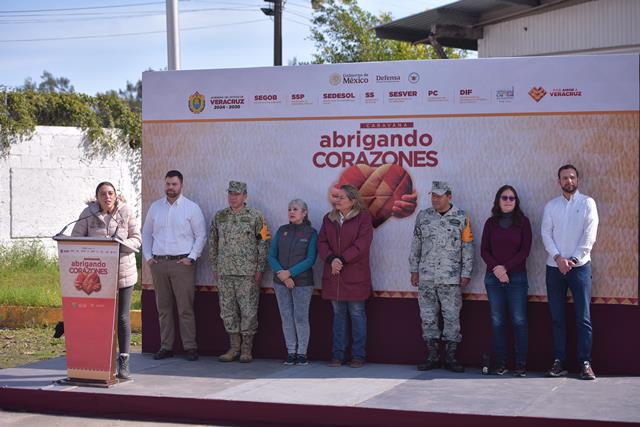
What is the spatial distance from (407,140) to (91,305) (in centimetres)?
342

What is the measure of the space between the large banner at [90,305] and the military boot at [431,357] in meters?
2.93

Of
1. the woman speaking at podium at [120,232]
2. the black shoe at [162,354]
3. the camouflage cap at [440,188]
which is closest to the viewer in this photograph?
the woman speaking at podium at [120,232]

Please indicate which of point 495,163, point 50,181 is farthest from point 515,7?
point 50,181

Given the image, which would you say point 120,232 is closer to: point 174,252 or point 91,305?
point 91,305

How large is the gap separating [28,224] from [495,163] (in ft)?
35.3

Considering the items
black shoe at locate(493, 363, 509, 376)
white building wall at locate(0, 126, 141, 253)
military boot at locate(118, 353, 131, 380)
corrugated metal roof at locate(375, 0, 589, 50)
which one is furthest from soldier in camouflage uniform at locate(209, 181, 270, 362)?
white building wall at locate(0, 126, 141, 253)

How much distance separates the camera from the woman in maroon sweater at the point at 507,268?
8.89 meters

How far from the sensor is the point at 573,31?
1545 cm

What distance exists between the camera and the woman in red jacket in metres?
9.34

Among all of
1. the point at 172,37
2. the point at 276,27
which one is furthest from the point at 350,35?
the point at 172,37

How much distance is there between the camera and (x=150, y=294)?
1038 centimetres

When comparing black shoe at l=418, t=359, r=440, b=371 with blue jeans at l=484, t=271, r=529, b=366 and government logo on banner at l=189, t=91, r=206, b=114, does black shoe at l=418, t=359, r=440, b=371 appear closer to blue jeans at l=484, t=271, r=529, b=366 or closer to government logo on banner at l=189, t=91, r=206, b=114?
blue jeans at l=484, t=271, r=529, b=366

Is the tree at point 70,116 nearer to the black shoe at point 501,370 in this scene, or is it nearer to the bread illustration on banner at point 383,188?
the bread illustration on banner at point 383,188

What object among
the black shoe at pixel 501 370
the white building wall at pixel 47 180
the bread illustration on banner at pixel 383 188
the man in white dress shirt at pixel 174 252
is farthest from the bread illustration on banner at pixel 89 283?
the white building wall at pixel 47 180
